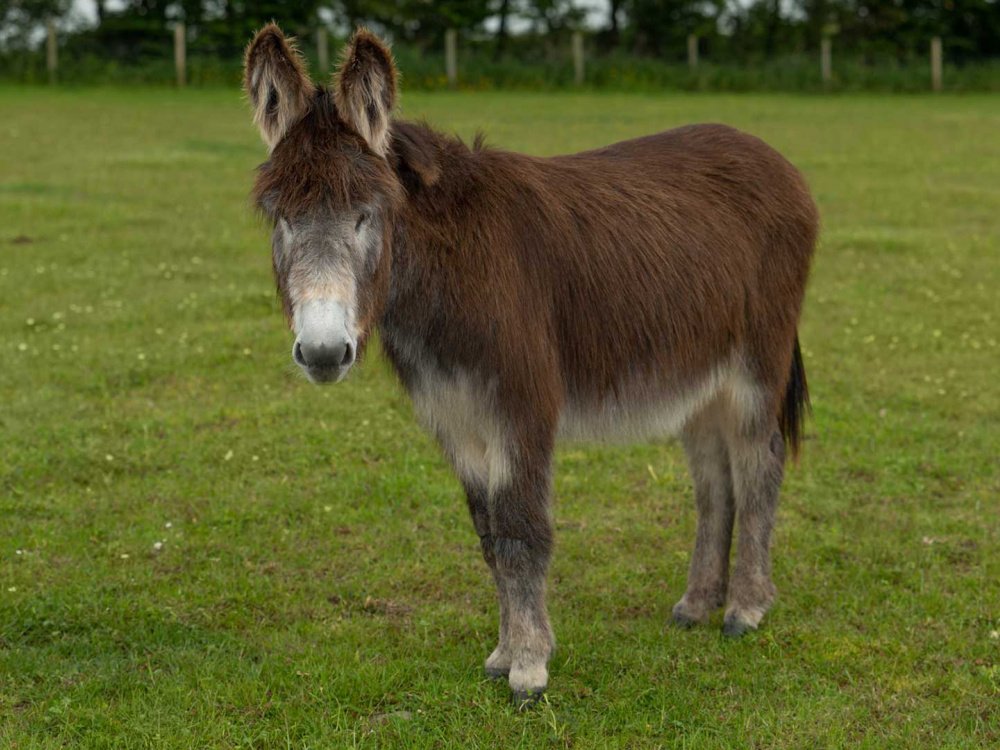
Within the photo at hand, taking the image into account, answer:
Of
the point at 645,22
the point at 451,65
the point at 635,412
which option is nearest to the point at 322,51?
the point at 451,65

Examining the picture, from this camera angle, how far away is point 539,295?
4.55m

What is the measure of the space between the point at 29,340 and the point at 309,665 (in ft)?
20.3

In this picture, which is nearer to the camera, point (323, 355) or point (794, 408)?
point (323, 355)

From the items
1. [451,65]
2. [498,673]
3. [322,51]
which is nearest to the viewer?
[498,673]

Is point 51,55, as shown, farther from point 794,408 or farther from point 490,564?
point 490,564

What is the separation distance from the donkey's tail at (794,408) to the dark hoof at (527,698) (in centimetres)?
186

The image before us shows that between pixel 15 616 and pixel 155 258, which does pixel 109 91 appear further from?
pixel 15 616

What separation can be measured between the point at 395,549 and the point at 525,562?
A: 1879mm

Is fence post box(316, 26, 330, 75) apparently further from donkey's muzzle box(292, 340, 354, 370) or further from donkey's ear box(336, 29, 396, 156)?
donkey's muzzle box(292, 340, 354, 370)

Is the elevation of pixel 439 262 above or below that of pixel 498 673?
above

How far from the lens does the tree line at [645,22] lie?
39750mm

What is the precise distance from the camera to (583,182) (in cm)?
492

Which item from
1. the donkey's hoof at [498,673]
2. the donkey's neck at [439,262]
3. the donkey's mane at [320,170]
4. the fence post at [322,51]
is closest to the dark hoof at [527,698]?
the donkey's hoof at [498,673]

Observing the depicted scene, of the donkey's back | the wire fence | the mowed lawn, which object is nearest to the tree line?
the wire fence
